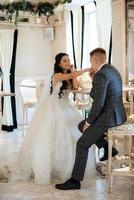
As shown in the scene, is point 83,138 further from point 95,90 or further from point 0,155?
point 0,155

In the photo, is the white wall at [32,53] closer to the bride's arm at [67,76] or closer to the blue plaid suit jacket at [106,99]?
the bride's arm at [67,76]

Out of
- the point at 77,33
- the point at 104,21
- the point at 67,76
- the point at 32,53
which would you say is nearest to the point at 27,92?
the point at 32,53

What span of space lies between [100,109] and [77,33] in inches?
148

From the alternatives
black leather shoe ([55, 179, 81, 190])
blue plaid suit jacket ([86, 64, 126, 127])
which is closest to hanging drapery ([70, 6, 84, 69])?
blue plaid suit jacket ([86, 64, 126, 127])

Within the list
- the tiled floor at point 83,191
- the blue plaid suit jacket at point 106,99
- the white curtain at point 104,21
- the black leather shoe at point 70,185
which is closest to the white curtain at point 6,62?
the white curtain at point 104,21

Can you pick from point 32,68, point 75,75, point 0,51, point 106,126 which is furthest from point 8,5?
point 32,68

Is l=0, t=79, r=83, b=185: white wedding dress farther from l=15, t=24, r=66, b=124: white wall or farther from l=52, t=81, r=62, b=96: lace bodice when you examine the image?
l=15, t=24, r=66, b=124: white wall

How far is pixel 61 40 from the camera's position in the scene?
24.6 feet

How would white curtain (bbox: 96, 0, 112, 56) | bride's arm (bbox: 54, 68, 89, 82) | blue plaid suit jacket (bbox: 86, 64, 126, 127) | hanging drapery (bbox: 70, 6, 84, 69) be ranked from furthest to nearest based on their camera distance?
hanging drapery (bbox: 70, 6, 84, 69) → white curtain (bbox: 96, 0, 112, 56) → bride's arm (bbox: 54, 68, 89, 82) → blue plaid suit jacket (bbox: 86, 64, 126, 127)

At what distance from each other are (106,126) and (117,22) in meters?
2.47

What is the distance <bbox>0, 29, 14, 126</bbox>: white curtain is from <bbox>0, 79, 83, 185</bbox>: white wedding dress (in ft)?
10.7

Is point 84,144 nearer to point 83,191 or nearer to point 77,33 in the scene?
point 83,191

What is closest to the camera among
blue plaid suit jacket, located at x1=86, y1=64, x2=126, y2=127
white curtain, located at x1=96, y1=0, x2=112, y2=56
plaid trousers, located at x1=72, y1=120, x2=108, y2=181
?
blue plaid suit jacket, located at x1=86, y1=64, x2=126, y2=127

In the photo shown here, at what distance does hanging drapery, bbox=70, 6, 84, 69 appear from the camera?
6.79 meters
